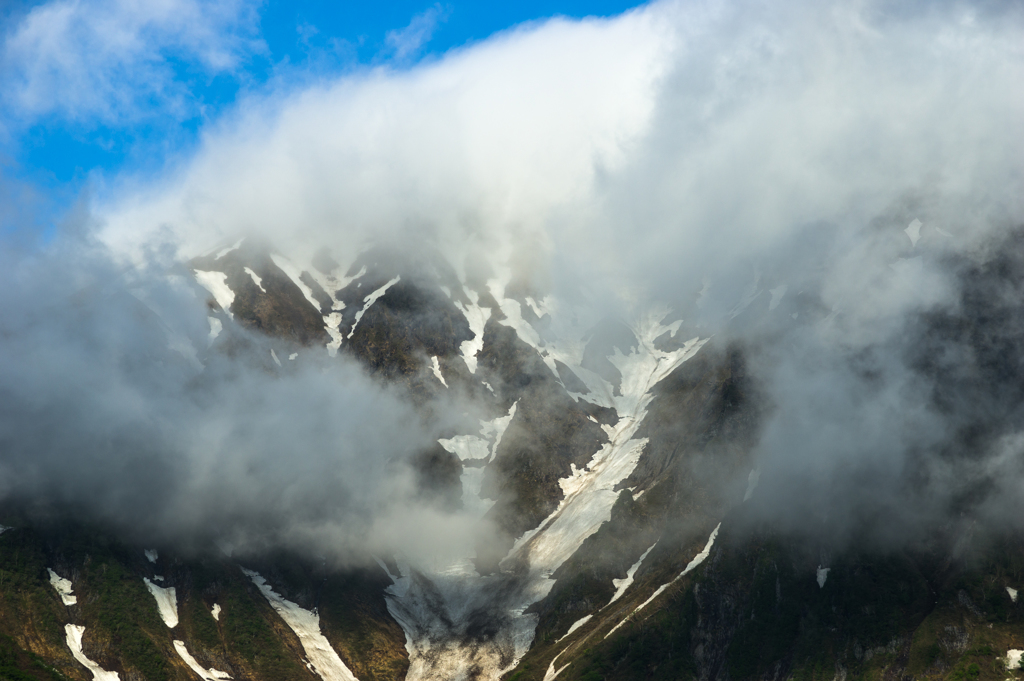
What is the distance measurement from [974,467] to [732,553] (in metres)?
60.3

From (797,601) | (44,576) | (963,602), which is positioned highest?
(44,576)

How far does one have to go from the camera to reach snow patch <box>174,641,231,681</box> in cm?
16193

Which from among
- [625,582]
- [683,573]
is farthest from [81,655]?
[683,573]

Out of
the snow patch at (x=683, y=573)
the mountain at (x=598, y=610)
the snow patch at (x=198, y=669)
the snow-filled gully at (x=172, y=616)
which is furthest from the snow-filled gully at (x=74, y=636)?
the snow patch at (x=683, y=573)

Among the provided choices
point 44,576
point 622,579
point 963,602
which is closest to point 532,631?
point 622,579

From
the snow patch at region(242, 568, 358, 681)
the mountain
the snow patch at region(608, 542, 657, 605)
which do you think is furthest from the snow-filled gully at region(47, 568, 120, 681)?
the snow patch at region(608, 542, 657, 605)

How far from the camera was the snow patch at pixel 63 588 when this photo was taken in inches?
6624

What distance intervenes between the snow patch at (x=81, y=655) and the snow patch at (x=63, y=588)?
7.18 metres

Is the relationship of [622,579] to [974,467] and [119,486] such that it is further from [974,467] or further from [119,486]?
[119,486]

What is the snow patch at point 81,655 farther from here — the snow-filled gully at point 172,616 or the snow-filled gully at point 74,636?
the snow-filled gully at point 172,616

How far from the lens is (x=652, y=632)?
169 m

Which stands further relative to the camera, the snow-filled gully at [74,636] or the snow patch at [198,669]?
the snow patch at [198,669]

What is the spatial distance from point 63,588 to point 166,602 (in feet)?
69.2

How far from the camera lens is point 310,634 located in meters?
186
